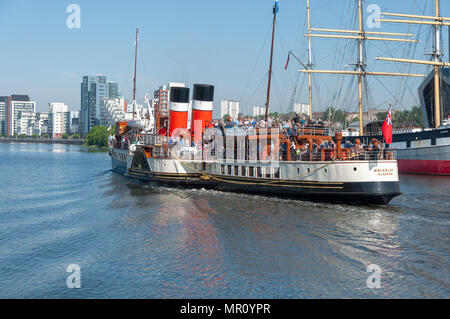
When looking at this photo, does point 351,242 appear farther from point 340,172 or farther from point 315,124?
point 315,124

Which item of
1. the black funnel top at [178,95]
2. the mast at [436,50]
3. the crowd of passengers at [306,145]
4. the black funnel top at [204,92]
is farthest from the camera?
the mast at [436,50]

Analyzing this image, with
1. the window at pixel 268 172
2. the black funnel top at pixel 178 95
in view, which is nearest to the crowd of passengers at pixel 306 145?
the window at pixel 268 172

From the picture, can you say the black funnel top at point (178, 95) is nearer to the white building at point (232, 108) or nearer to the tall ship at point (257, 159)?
the tall ship at point (257, 159)

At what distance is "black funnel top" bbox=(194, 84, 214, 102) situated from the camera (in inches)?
1631

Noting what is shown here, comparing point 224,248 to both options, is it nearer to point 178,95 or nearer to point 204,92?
point 204,92

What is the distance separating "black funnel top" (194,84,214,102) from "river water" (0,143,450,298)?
540 inches

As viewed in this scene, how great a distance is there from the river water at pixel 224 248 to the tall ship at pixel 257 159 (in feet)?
4.88

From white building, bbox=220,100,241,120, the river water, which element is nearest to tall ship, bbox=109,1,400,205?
the river water

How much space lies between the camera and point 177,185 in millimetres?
38875

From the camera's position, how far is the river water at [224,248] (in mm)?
14422
